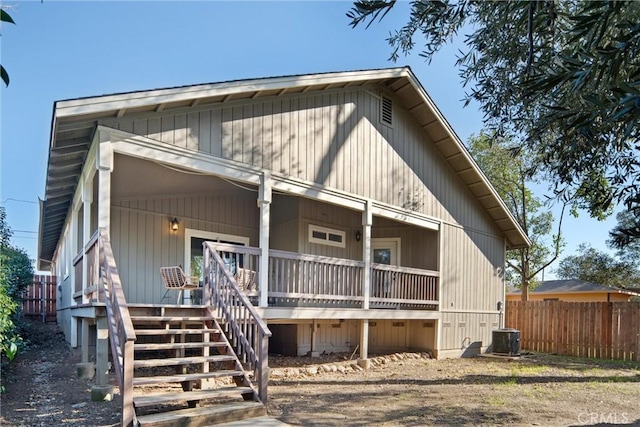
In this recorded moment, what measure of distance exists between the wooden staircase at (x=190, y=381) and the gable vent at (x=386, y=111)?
6256 millimetres

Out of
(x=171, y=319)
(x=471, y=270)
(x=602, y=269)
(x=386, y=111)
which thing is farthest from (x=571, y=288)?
(x=171, y=319)

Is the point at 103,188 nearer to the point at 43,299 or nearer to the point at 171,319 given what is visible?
the point at 171,319

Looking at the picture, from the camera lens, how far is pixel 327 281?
9945 mm

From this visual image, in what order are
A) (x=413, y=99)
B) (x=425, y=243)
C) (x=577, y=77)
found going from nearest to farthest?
(x=577, y=77)
(x=413, y=99)
(x=425, y=243)

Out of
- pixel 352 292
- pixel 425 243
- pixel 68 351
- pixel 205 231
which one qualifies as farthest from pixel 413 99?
pixel 68 351

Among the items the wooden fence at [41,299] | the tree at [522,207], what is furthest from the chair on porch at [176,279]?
the tree at [522,207]

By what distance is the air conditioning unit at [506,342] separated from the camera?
1253 centimetres

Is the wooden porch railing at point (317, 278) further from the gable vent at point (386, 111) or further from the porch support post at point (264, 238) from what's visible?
the gable vent at point (386, 111)

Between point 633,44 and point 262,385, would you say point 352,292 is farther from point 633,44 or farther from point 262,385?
point 633,44

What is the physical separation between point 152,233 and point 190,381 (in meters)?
4.67

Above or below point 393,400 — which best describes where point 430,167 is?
above

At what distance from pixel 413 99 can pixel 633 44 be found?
847 cm

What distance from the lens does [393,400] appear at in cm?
686

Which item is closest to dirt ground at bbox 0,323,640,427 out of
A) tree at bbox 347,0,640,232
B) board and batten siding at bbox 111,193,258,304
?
board and batten siding at bbox 111,193,258,304
